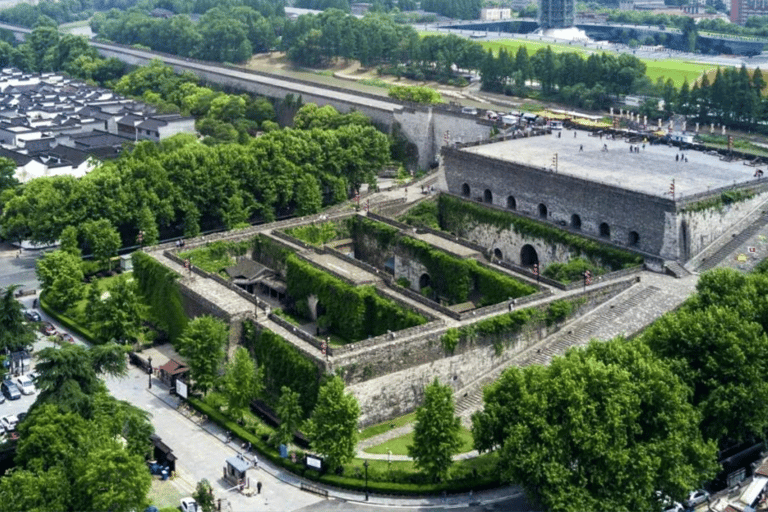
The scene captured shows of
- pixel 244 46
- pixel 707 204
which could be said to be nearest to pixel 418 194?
pixel 707 204

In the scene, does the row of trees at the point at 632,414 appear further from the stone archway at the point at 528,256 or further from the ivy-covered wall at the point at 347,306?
the stone archway at the point at 528,256

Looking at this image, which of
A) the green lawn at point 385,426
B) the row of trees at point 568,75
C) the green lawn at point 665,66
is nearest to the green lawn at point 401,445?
the green lawn at point 385,426

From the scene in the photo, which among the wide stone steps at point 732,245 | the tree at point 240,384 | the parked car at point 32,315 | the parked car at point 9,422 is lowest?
the parked car at point 32,315

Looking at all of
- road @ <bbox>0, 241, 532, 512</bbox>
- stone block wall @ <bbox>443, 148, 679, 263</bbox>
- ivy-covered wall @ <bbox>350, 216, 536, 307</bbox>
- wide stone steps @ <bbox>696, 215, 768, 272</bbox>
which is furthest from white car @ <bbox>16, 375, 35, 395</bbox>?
wide stone steps @ <bbox>696, 215, 768, 272</bbox>

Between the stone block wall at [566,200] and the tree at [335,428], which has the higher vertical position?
the stone block wall at [566,200]

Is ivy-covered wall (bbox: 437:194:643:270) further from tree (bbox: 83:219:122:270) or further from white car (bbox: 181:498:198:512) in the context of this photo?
white car (bbox: 181:498:198:512)
